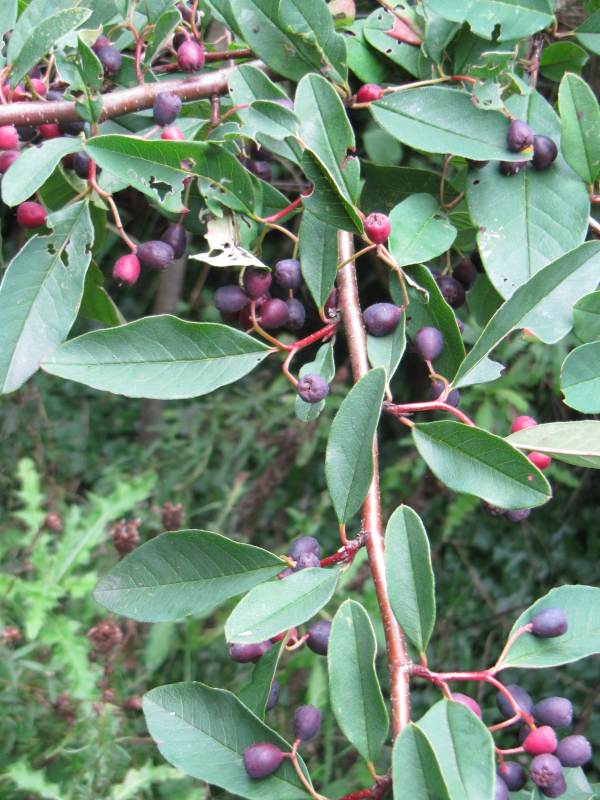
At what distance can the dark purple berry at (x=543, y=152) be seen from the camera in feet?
2.17

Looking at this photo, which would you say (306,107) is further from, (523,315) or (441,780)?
(441,780)

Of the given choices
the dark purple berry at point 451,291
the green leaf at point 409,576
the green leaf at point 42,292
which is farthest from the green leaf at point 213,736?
the dark purple berry at point 451,291

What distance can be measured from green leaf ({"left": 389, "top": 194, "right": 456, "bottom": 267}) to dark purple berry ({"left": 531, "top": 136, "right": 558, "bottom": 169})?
78 millimetres

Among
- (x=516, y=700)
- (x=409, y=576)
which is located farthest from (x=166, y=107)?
(x=516, y=700)

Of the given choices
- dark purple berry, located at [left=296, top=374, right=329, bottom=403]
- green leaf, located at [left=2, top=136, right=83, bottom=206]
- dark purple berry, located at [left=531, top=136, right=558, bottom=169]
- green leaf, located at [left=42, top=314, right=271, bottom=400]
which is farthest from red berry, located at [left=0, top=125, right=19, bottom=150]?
dark purple berry, located at [left=531, top=136, right=558, bottom=169]

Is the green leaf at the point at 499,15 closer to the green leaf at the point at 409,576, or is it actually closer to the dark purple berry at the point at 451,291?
the dark purple berry at the point at 451,291

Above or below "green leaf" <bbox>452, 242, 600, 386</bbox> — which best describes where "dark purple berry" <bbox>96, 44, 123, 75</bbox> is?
above

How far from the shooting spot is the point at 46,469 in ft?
7.97

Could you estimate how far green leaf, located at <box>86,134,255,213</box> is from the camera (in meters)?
0.60

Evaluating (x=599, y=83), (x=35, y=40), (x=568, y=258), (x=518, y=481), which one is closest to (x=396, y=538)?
(x=518, y=481)

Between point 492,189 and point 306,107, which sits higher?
point 306,107

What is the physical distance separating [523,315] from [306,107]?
21cm

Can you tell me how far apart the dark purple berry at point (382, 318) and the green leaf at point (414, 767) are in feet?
0.87

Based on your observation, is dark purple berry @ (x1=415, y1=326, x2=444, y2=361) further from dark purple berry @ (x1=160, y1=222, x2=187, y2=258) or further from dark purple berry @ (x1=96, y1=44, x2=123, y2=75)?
dark purple berry @ (x1=96, y1=44, x2=123, y2=75)
